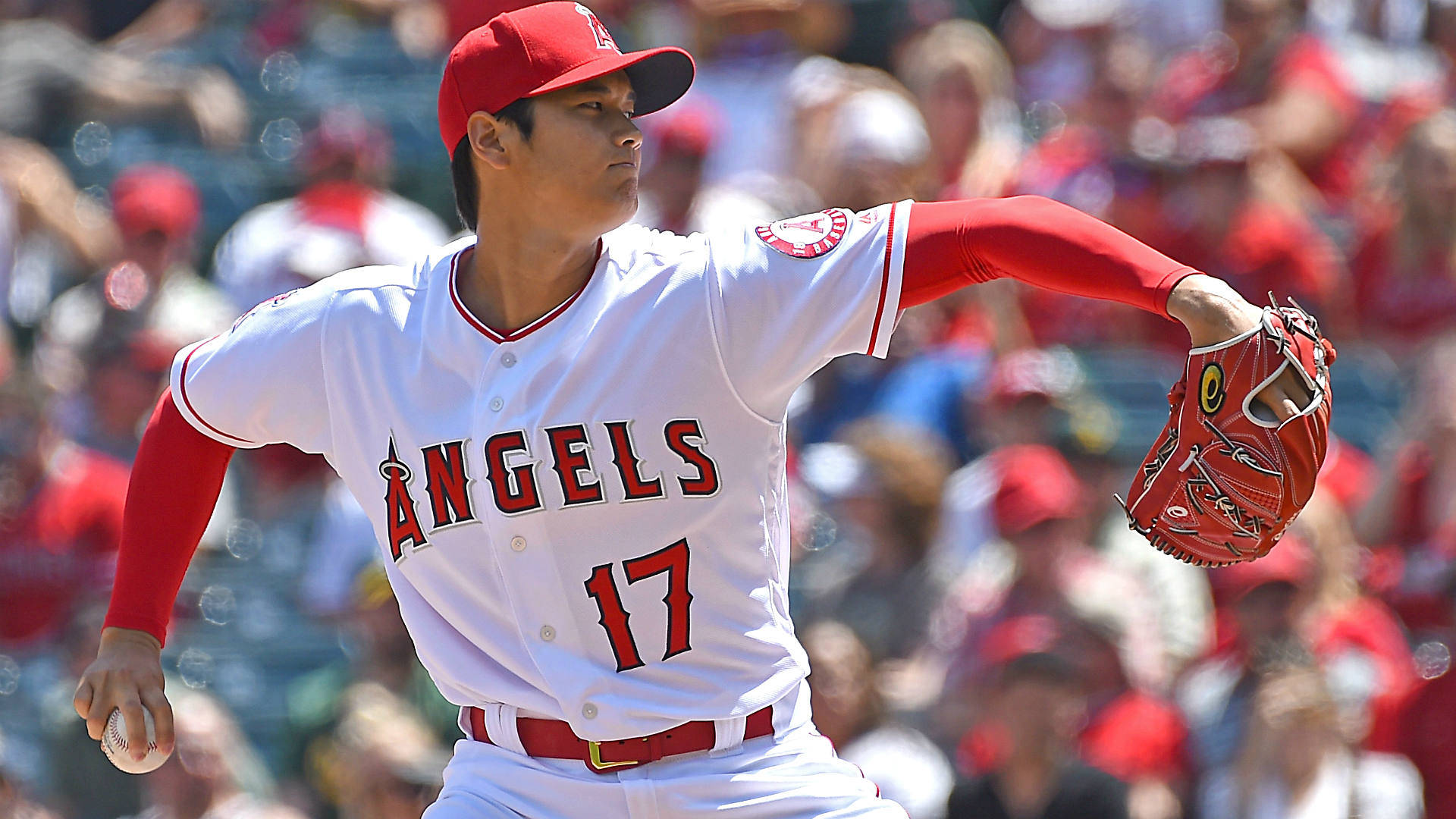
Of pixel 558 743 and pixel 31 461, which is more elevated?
pixel 558 743

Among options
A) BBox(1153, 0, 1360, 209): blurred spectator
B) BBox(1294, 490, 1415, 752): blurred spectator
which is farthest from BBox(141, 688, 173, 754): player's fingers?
BBox(1153, 0, 1360, 209): blurred spectator

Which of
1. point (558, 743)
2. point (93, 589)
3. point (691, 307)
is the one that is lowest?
point (93, 589)

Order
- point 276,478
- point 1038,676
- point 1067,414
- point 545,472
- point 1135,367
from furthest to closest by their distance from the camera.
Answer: point 276,478
point 1135,367
point 1067,414
point 1038,676
point 545,472

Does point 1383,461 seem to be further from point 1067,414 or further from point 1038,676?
point 1038,676

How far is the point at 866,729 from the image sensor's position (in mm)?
4949

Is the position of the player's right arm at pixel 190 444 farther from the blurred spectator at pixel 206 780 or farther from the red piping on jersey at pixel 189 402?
the blurred spectator at pixel 206 780

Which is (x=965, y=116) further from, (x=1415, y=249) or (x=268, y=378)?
(x=268, y=378)

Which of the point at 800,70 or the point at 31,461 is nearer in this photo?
the point at 31,461

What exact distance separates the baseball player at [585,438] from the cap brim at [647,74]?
0.01 meters

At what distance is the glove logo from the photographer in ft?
8.41

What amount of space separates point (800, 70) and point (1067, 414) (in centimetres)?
223

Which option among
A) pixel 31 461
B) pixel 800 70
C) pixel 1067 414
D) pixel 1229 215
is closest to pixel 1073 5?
pixel 800 70

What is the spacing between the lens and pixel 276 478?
6.52 m

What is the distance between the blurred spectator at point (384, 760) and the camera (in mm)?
4934
